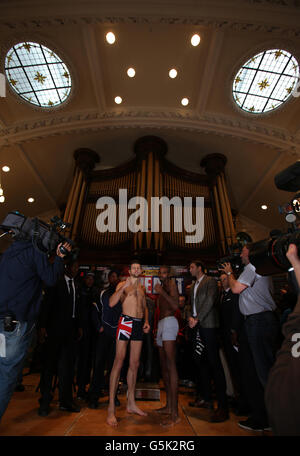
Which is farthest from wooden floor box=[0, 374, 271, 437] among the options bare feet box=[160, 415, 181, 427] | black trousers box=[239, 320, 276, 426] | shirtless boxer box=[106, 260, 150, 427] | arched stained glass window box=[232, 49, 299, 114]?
arched stained glass window box=[232, 49, 299, 114]

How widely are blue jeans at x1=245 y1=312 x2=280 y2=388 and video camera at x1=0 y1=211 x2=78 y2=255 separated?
1.61m

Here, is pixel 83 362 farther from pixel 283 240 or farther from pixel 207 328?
pixel 283 240

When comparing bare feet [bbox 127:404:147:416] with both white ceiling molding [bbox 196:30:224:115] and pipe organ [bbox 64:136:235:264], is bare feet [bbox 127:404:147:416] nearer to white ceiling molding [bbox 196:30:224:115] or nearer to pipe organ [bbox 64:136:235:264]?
pipe organ [bbox 64:136:235:264]

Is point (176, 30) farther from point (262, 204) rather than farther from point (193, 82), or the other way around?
point (262, 204)

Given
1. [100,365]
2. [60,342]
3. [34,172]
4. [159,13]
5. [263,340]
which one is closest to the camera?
[263,340]

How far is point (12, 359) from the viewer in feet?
4.67

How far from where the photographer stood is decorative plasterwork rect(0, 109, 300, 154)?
654cm

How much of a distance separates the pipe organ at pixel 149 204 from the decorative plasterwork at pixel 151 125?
824 mm

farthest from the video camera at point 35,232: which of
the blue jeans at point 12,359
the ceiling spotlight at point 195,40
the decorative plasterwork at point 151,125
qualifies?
the decorative plasterwork at point 151,125

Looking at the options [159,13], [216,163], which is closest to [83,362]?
[159,13]

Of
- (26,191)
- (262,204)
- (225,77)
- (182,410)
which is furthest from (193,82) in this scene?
(182,410)

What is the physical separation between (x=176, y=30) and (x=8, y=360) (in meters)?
6.71

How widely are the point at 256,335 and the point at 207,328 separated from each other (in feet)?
2.26

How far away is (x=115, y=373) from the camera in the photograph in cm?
213
